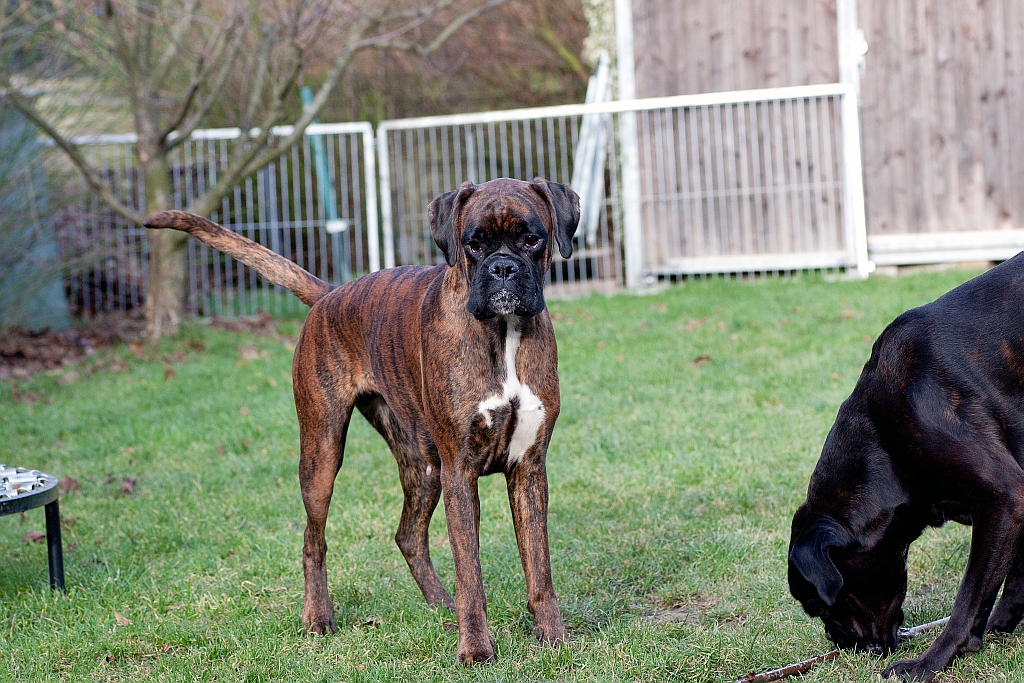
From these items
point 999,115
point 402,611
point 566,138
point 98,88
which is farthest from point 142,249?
point 999,115

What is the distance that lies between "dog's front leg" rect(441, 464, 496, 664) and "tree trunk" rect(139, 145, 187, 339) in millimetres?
7735

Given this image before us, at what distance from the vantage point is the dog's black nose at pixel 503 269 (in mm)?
3254

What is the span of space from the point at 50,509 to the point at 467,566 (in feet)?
6.49

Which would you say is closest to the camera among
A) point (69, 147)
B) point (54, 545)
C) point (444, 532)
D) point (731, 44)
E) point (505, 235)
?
point (505, 235)

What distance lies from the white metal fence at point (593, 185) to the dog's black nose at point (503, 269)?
8.70 metres

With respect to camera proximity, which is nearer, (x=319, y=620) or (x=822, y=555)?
(x=822, y=555)

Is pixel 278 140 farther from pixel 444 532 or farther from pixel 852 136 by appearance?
pixel 444 532

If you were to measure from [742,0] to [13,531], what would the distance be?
9789 millimetres

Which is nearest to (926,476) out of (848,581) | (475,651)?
(848,581)

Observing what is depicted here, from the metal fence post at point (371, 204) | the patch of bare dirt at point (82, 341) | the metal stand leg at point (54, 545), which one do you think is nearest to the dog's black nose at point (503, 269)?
the metal stand leg at point (54, 545)

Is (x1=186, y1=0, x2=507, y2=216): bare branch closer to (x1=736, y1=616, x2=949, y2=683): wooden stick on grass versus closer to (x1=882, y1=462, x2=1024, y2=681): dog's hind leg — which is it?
(x1=736, y1=616, x2=949, y2=683): wooden stick on grass

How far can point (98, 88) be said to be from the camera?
34.9ft

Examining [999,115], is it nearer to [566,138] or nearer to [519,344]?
[566,138]

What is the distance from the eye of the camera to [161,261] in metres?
10.6
